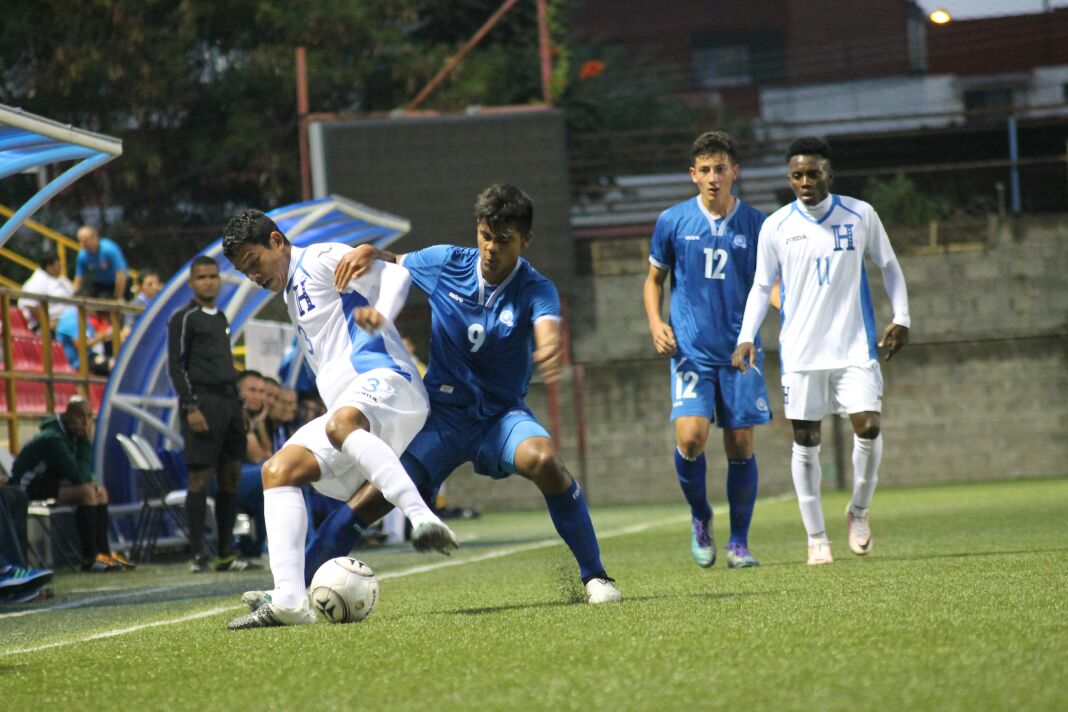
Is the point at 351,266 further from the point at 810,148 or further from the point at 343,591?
the point at 810,148

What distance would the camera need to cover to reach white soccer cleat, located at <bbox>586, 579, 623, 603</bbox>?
19.9 feet

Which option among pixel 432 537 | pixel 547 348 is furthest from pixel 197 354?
pixel 432 537

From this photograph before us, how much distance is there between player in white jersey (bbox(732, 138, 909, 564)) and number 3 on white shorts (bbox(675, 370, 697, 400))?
1.58ft

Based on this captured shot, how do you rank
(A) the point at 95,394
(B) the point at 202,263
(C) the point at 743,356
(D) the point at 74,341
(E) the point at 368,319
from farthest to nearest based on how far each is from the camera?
(D) the point at 74,341, (A) the point at 95,394, (B) the point at 202,263, (C) the point at 743,356, (E) the point at 368,319

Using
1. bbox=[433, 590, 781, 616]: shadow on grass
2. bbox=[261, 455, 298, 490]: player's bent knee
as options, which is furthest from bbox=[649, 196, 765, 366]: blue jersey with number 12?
bbox=[261, 455, 298, 490]: player's bent knee

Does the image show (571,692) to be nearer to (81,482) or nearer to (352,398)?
(352,398)

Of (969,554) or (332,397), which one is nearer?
(332,397)

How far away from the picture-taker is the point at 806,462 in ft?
27.3

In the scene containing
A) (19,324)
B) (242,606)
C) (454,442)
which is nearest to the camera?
(454,442)

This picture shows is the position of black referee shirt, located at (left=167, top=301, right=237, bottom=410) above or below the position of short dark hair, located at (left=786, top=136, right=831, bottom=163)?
below

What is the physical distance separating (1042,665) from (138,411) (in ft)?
34.7

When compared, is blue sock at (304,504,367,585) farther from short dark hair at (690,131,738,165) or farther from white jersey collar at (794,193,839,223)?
white jersey collar at (794,193,839,223)

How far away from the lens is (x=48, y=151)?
31.9 feet

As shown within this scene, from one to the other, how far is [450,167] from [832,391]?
50.2 feet
